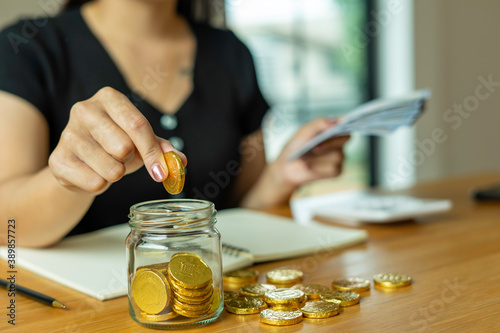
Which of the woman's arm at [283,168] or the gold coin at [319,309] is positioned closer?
the gold coin at [319,309]

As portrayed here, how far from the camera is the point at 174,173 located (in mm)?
595

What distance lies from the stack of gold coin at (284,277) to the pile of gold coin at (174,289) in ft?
0.49

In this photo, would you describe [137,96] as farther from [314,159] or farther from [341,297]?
[341,297]

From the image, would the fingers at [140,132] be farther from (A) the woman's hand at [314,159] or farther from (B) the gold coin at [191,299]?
(A) the woman's hand at [314,159]

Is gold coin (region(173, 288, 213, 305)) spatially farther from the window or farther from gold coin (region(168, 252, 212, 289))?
the window

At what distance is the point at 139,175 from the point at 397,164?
2781 millimetres

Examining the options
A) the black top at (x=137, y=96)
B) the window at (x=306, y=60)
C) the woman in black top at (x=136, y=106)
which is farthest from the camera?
the window at (x=306, y=60)

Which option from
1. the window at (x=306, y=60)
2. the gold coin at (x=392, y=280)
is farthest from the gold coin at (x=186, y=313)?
the window at (x=306, y=60)

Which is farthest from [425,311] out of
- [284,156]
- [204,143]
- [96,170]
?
[204,143]

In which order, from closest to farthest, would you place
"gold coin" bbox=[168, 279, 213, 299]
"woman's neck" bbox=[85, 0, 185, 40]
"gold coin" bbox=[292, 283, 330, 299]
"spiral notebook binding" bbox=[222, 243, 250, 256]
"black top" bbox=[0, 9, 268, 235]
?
"gold coin" bbox=[168, 279, 213, 299], "gold coin" bbox=[292, 283, 330, 299], "spiral notebook binding" bbox=[222, 243, 250, 256], "black top" bbox=[0, 9, 268, 235], "woman's neck" bbox=[85, 0, 185, 40]

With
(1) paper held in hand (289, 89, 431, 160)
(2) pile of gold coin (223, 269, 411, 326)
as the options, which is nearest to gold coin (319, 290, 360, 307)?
(2) pile of gold coin (223, 269, 411, 326)

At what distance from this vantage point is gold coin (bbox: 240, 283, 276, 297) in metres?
0.65

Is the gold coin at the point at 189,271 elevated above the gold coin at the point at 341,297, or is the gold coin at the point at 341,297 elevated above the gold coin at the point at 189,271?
the gold coin at the point at 189,271

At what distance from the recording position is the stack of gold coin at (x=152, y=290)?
0.56 m
